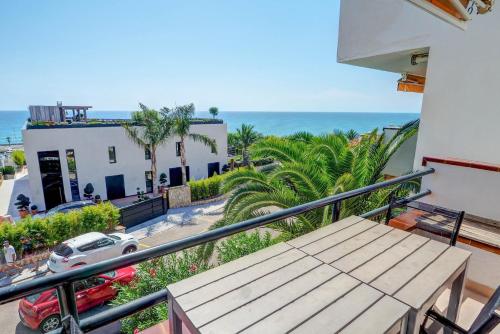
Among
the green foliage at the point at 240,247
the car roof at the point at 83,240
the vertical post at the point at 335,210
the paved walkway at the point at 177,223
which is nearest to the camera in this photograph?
the vertical post at the point at 335,210

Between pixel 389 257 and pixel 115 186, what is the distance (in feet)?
63.2

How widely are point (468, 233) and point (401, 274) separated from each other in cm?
191

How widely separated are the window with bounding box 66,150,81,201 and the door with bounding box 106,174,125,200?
172cm

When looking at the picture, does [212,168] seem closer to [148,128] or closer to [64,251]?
[148,128]

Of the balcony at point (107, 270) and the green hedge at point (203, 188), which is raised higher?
the balcony at point (107, 270)

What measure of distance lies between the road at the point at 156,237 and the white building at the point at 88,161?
4361mm

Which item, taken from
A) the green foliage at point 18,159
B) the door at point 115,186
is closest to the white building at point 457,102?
the door at point 115,186

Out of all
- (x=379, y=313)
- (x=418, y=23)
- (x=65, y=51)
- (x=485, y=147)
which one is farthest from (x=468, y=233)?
(x=65, y=51)

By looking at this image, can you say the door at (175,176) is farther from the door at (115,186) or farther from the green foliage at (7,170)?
the green foliage at (7,170)

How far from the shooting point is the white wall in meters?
3.14

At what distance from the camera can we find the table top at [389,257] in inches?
51.2

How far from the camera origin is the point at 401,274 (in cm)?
141

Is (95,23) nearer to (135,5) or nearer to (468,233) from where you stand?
(135,5)

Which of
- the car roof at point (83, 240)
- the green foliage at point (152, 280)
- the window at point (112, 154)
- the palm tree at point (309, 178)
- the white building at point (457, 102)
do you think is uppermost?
the white building at point (457, 102)
